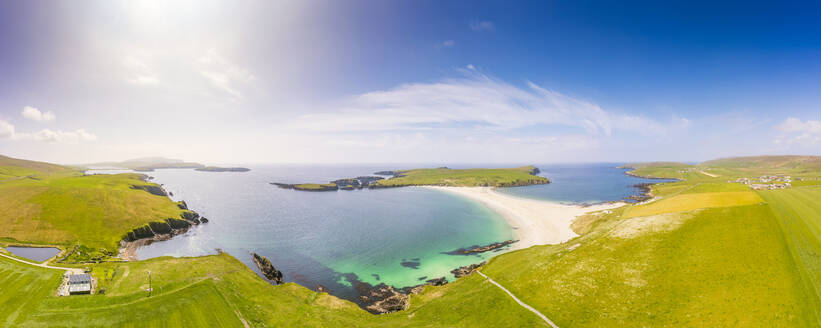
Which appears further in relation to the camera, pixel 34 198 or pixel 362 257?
pixel 34 198

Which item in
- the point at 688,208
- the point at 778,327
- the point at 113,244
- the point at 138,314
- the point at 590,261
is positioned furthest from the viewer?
the point at 113,244

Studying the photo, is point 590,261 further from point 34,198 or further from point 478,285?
point 34,198

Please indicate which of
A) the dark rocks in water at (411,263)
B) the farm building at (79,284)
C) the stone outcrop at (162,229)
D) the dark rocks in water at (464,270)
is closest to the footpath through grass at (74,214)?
the stone outcrop at (162,229)

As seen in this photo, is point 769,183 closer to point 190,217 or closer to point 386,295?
point 386,295

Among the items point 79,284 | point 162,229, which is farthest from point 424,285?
point 162,229

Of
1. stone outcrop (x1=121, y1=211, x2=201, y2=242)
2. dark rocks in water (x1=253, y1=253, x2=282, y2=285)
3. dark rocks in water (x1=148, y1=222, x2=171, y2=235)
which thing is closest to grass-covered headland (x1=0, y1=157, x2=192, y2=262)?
dark rocks in water (x1=148, y1=222, x2=171, y2=235)

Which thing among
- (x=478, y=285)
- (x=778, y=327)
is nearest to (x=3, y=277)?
(x=478, y=285)
